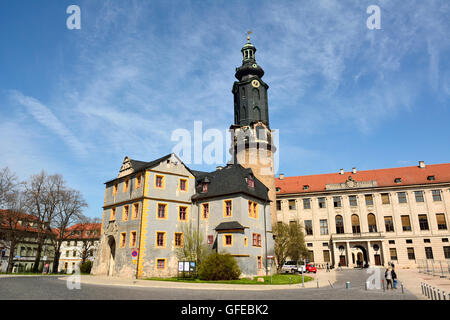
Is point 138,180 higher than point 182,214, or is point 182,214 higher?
point 138,180

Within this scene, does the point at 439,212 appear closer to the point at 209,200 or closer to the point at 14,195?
the point at 209,200

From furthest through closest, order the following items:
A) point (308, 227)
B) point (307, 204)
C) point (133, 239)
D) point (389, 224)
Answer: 1. point (307, 204)
2. point (308, 227)
3. point (389, 224)
4. point (133, 239)

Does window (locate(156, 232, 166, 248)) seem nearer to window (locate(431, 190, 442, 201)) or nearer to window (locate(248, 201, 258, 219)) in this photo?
window (locate(248, 201, 258, 219))

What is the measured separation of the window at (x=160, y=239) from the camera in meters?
31.4

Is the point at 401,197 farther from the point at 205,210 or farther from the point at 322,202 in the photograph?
the point at 205,210

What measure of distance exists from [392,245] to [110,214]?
45.9 m

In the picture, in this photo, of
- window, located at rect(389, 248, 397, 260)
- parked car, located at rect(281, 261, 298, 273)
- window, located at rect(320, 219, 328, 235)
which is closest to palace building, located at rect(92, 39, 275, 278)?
parked car, located at rect(281, 261, 298, 273)

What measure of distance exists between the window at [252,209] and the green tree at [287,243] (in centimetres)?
894

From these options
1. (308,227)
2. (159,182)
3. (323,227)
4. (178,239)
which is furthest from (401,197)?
(159,182)

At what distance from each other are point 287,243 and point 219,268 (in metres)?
17.1

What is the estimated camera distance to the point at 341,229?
5725 cm

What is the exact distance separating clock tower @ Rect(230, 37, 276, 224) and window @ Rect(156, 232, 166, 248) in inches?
754

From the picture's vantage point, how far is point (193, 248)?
30.6 meters
